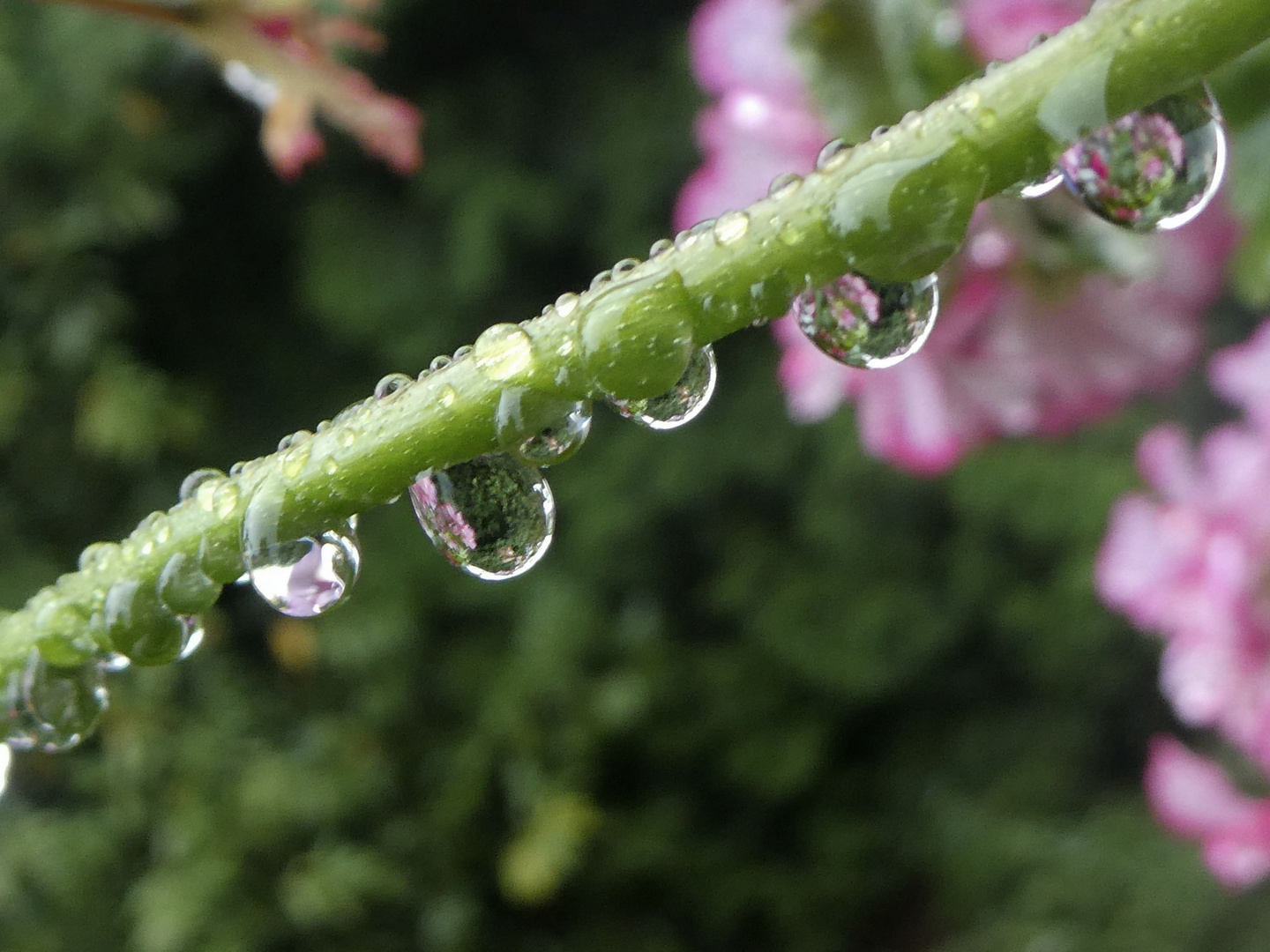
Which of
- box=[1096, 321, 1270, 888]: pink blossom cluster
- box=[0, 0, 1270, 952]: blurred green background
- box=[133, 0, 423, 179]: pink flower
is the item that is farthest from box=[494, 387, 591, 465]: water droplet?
box=[0, 0, 1270, 952]: blurred green background

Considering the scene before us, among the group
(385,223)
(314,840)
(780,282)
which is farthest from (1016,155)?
(385,223)

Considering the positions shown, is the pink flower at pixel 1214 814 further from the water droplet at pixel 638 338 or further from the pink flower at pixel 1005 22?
the water droplet at pixel 638 338

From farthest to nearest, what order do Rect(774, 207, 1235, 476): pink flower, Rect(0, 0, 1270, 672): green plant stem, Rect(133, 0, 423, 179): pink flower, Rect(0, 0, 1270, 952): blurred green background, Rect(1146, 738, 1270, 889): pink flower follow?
Rect(0, 0, 1270, 952): blurred green background
Rect(1146, 738, 1270, 889): pink flower
Rect(774, 207, 1235, 476): pink flower
Rect(133, 0, 423, 179): pink flower
Rect(0, 0, 1270, 672): green plant stem

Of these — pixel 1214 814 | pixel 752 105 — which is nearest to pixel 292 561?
pixel 752 105

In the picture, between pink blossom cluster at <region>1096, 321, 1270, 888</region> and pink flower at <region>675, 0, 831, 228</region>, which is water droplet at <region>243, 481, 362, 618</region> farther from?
pink blossom cluster at <region>1096, 321, 1270, 888</region>

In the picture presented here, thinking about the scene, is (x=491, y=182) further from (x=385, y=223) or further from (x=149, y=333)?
(x=149, y=333)
